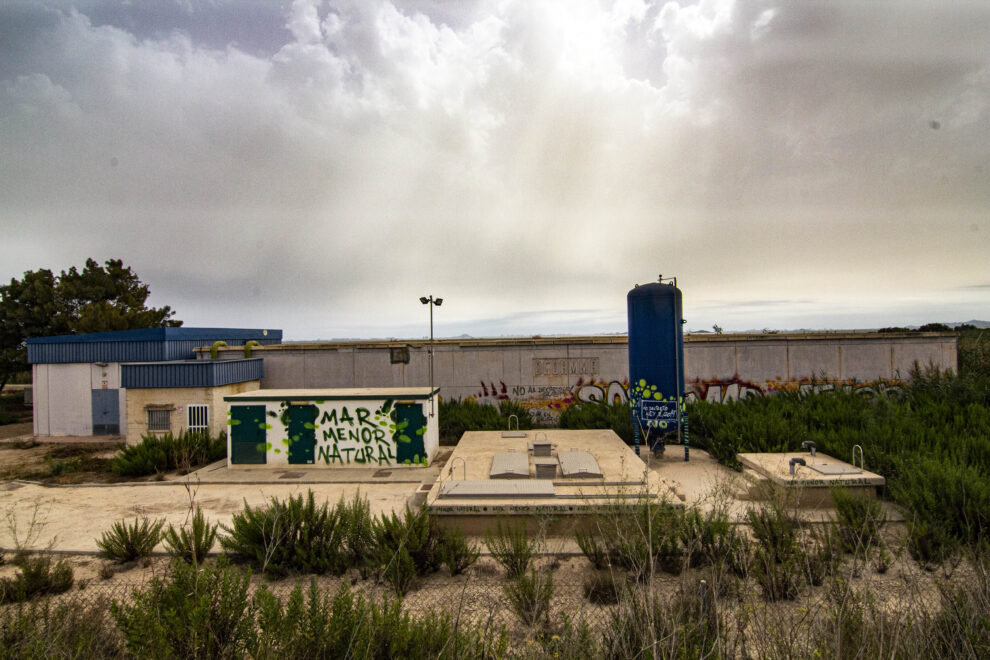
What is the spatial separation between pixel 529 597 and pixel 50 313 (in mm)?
39835

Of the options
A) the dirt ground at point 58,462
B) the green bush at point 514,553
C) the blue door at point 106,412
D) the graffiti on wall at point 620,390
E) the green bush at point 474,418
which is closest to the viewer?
the green bush at point 514,553

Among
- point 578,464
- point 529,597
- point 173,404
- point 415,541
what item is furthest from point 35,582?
point 173,404

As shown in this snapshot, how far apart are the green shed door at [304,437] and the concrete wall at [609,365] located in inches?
235

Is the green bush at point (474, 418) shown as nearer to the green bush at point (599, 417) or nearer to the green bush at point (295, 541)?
the green bush at point (599, 417)

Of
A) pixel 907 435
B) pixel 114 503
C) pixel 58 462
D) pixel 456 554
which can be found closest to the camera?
pixel 456 554

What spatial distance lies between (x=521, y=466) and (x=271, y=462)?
7.81 meters

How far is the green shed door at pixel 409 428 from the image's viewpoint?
14.0 meters

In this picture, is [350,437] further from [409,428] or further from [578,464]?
[578,464]

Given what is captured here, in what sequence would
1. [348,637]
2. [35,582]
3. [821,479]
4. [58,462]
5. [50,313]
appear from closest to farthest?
[348,637], [35,582], [821,479], [58,462], [50,313]

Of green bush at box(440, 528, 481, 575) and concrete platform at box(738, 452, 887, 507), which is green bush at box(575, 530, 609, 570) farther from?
concrete platform at box(738, 452, 887, 507)

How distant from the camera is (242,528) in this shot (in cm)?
798

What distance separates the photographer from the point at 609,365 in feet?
64.0

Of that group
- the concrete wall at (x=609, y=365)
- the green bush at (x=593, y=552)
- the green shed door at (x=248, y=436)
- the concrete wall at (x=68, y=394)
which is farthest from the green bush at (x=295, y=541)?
the concrete wall at (x=68, y=394)

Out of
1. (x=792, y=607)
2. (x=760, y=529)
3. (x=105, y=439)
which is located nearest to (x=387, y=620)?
(x=792, y=607)
